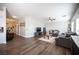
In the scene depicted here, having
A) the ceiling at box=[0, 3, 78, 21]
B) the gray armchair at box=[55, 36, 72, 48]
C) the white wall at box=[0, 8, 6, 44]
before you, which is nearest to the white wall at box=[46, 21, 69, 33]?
the ceiling at box=[0, 3, 78, 21]

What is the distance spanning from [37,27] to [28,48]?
0.55 m

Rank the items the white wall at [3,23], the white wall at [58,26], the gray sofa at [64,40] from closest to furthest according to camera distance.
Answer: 1. the white wall at [3,23]
2. the white wall at [58,26]
3. the gray sofa at [64,40]

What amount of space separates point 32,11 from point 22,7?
25 cm

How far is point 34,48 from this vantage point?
2189 millimetres

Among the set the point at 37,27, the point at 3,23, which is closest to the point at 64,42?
the point at 37,27

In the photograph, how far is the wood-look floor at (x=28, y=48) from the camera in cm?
216

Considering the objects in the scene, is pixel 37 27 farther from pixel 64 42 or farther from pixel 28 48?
pixel 64 42

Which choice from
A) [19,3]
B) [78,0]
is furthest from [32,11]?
[78,0]

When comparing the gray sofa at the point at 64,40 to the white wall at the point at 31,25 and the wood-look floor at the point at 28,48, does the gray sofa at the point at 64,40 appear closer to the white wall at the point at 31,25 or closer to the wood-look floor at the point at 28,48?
the wood-look floor at the point at 28,48

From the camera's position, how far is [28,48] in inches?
85.8

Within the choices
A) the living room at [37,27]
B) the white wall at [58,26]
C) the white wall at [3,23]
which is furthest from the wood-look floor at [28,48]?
the white wall at [58,26]

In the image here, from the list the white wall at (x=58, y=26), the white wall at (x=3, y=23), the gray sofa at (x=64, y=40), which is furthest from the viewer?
the gray sofa at (x=64, y=40)

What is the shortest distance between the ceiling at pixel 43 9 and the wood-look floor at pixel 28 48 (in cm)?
61

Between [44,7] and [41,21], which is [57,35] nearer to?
[41,21]
